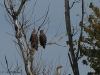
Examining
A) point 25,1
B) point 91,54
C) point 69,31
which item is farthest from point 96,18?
point 69,31

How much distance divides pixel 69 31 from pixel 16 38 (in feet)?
12.3

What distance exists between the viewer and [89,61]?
461 inches

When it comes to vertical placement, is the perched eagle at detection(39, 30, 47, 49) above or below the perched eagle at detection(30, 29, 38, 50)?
below

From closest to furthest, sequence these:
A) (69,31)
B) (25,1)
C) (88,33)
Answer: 1. (69,31)
2. (25,1)
3. (88,33)

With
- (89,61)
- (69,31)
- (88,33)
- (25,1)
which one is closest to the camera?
(69,31)

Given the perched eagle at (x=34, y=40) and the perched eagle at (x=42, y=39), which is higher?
the perched eagle at (x=34, y=40)

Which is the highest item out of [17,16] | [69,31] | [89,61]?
[69,31]

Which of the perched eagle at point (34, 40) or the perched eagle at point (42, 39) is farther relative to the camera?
the perched eagle at point (42, 39)

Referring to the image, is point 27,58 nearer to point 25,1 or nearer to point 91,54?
point 25,1

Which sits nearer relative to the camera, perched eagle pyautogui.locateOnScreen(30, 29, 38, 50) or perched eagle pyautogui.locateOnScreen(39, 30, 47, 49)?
perched eagle pyautogui.locateOnScreen(30, 29, 38, 50)

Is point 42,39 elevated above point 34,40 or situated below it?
below

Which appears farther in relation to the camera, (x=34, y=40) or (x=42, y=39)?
(x=42, y=39)

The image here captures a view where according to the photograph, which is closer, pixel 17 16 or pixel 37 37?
pixel 17 16

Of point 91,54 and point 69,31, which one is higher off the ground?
point 69,31
